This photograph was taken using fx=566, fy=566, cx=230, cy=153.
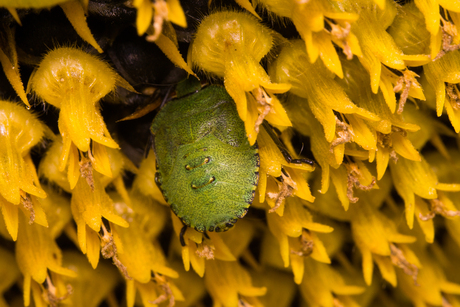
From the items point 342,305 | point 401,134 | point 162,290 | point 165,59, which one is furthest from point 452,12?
point 162,290

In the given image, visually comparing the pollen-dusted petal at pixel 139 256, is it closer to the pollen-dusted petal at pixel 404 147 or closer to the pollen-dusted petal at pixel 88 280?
the pollen-dusted petal at pixel 88 280

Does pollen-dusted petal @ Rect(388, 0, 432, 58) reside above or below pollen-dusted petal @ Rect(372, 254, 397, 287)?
above

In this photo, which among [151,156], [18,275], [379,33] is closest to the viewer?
[379,33]

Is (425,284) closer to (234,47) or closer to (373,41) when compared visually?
(373,41)

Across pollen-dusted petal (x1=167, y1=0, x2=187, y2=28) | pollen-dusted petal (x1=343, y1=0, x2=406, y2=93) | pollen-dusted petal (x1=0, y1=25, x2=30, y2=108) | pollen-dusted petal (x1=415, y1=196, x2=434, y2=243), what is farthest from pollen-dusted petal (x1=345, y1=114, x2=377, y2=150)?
pollen-dusted petal (x1=0, y1=25, x2=30, y2=108)

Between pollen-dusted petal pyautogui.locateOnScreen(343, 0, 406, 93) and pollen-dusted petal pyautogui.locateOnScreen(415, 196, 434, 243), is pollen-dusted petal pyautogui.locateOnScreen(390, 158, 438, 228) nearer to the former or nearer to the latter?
pollen-dusted petal pyautogui.locateOnScreen(415, 196, 434, 243)

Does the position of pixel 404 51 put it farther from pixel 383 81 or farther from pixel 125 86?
pixel 125 86

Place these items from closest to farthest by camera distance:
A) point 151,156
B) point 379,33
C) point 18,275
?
1. point 379,33
2. point 151,156
3. point 18,275
